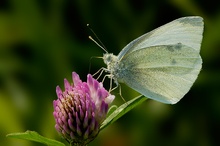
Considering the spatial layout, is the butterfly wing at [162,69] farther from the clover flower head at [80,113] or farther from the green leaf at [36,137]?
the green leaf at [36,137]

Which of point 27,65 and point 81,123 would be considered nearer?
point 81,123

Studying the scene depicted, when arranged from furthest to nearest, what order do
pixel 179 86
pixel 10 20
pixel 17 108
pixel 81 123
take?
1. pixel 10 20
2. pixel 17 108
3. pixel 179 86
4. pixel 81 123

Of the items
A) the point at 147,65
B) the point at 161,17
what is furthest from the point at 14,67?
the point at 147,65

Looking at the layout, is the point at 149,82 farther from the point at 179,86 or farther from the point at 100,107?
the point at 100,107

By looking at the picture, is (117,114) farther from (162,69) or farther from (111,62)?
(162,69)

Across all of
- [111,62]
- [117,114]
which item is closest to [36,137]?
[117,114]

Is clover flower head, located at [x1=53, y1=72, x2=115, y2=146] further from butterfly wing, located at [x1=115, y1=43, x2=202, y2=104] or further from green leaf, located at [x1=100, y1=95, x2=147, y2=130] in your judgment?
butterfly wing, located at [x1=115, y1=43, x2=202, y2=104]

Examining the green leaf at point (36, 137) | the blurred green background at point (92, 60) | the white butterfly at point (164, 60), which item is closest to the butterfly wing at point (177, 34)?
the white butterfly at point (164, 60)

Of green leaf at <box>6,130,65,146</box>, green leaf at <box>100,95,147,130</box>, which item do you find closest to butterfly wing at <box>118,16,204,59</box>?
green leaf at <box>100,95,147,130</box>
